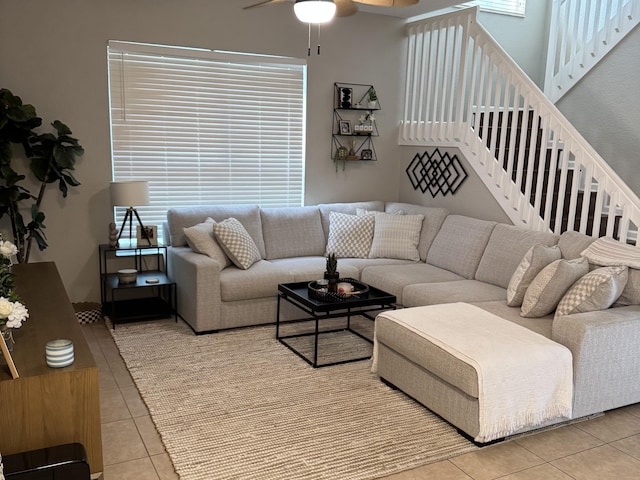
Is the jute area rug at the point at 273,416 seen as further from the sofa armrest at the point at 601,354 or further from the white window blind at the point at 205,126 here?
the white window blind at the point at 205,126

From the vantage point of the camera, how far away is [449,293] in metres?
4.15

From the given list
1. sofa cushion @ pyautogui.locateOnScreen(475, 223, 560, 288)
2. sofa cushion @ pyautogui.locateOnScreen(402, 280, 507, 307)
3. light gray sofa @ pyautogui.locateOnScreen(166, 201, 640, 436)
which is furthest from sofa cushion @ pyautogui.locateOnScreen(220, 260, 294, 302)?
sofa cushion @ pyautogui.locateOnScreen(475, 223, 560, 288)

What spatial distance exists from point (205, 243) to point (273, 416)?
1824 millimetres

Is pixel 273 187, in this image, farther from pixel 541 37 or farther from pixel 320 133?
pixel 541 37

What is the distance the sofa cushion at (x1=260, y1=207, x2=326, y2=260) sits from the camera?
5.24 meters

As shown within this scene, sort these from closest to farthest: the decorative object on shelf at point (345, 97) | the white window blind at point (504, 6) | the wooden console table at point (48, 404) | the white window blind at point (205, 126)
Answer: the wooden console table at point (48, 404), the white window blind at point (205, 126), the decorative object on shelf at point (345, 97), the white window blind at point (504, 6)

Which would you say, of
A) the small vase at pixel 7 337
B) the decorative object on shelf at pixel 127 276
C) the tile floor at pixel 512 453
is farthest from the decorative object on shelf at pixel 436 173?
the small vase at pixel 7 337

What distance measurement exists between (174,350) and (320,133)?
8.89 ft

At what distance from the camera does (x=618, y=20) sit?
514 cm

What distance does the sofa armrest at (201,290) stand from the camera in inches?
171

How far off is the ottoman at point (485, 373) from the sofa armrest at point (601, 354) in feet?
0.32

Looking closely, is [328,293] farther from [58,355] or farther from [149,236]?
[58,355]

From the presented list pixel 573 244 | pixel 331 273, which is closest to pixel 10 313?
pixel 331 273

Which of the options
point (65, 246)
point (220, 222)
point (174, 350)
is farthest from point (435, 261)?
point (65, 246)
